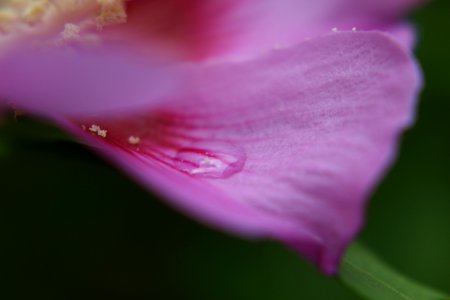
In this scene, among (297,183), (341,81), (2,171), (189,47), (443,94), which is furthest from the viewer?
(443,94)

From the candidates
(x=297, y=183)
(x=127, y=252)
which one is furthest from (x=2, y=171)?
(x=297, y=183)

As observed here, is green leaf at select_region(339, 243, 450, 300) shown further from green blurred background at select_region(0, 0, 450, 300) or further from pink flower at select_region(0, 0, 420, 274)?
green blurred background at select_region(0, 0, 450, 300)

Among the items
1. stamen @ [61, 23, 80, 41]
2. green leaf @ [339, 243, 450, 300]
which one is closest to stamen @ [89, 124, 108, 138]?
stamen @ [61, 23, 80, 41]

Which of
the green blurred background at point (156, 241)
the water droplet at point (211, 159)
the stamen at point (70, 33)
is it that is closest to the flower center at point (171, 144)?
the water droplet at point (211, 159)

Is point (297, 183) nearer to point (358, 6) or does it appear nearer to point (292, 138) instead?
point (292, 138)

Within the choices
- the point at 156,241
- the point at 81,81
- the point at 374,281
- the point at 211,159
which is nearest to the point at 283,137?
the point at 211,159

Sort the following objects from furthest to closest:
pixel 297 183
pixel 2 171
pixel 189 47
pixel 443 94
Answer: pixel 443 94
pixel 2 171
pixel 189 47
pixel 297 183

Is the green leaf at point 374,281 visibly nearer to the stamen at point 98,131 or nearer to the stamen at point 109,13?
the stamen at point 98,131

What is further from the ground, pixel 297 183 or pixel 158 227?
pixel 297 183
